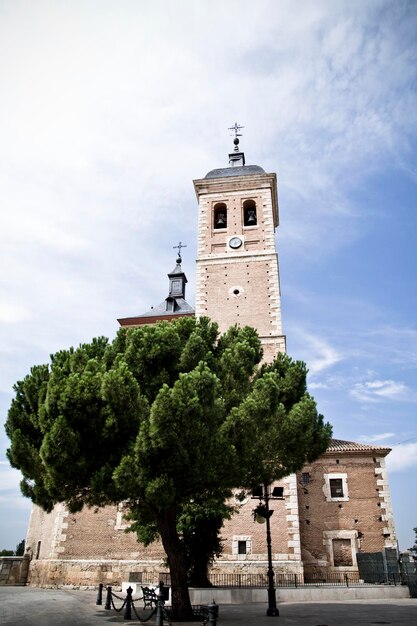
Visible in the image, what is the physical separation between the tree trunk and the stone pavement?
1.78 feet

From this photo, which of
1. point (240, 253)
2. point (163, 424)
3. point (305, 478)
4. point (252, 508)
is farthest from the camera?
point (240, 253)

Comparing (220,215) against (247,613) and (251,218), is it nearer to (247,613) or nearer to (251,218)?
(251,218)

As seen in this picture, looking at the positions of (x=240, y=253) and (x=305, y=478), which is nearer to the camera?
(x=305, y=478)

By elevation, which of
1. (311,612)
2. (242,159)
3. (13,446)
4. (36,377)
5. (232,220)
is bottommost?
(311,612)

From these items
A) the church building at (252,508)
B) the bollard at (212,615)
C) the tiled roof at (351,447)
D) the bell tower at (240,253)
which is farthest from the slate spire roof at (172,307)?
the bollard at (212,615)

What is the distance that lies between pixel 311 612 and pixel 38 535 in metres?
15.3

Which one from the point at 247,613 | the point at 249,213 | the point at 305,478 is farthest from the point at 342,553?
the point at 249,213

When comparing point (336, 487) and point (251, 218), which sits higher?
point (251, 218)

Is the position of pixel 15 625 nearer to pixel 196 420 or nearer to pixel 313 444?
pixel 196 420

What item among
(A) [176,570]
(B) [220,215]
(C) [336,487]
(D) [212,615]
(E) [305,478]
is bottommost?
(D) [212,615]

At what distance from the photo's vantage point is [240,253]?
24172 mm

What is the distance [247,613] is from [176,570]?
110 inches

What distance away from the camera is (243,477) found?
9609 mm

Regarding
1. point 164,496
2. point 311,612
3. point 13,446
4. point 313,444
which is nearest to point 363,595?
point 311,612
